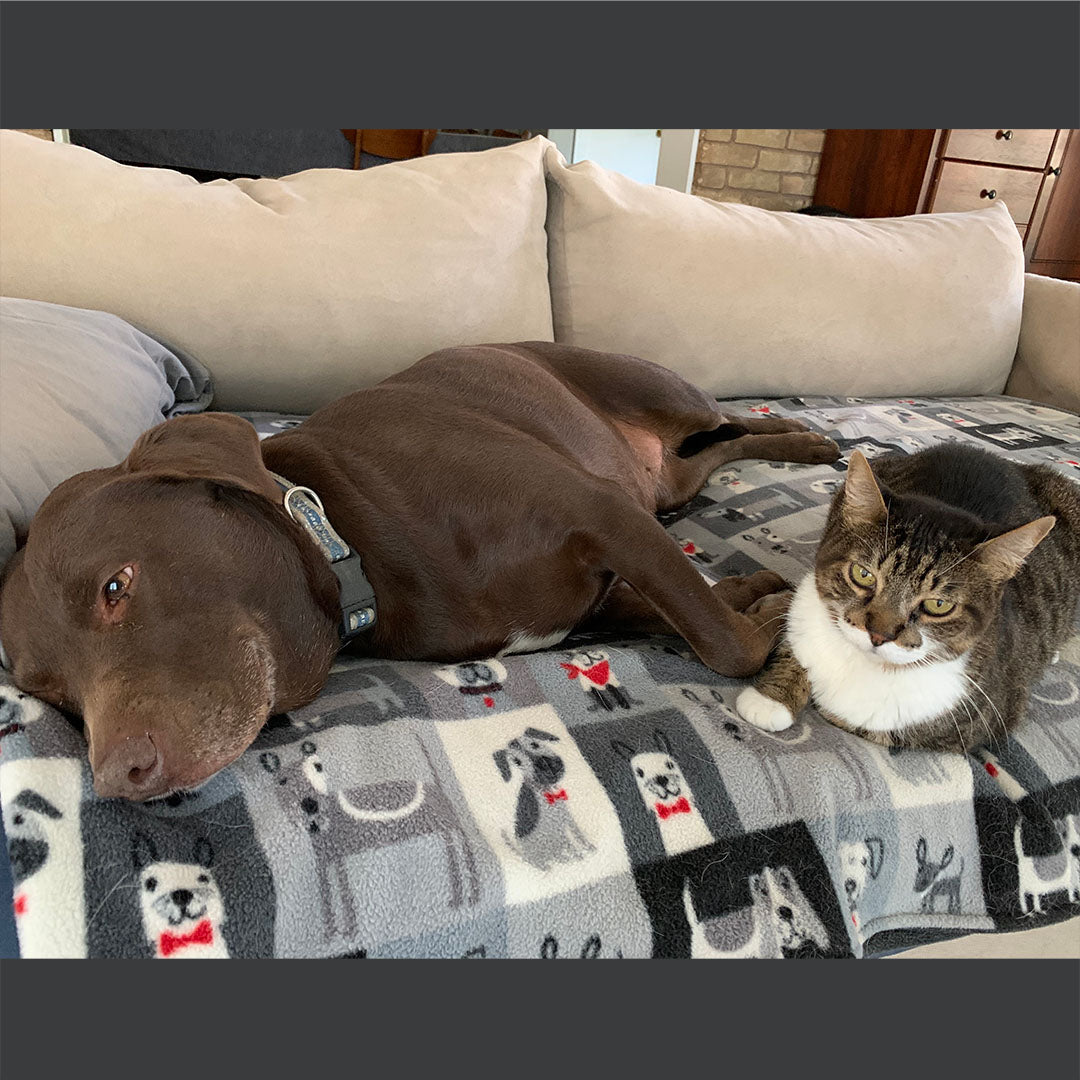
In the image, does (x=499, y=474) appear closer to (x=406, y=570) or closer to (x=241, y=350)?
(x=406, y=570)

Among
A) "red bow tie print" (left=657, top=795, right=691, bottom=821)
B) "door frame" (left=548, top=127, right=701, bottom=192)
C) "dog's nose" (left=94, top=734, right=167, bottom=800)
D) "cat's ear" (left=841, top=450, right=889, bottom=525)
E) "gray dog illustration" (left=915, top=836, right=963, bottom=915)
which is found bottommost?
"gray dog illustration" (left=915, top=836, right=963, bottom=915)

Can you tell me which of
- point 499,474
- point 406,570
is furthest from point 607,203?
point 406,570

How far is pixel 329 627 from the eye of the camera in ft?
3.71

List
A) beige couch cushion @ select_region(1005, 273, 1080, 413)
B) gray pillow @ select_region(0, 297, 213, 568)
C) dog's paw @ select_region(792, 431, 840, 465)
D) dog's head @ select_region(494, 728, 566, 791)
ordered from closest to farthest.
Answer: 1. dog's head @ select_region(494, 728, 566, 791)
2. gray pillow @ select_region(0, 297, 213, 568)
3. dog's paw @ select_region(792, 431, 840, 465)
4. beige couch cushion @ select_region(1005, 273, 1080, 413)

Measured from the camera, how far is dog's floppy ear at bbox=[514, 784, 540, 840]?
3.07 ft

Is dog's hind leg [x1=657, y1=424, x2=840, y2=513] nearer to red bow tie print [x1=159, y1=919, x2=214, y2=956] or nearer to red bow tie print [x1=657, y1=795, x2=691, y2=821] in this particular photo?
red bow tie print [x1=657, y1=795, x2=691, y2=821]

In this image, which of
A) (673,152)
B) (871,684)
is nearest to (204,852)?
(871,684)

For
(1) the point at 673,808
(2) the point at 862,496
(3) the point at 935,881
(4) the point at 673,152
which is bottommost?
(3) the point at 935,881

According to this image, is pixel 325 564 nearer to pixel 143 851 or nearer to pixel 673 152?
pixel 143 851

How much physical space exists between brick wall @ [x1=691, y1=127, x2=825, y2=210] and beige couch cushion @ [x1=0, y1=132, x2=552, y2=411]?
123 inches

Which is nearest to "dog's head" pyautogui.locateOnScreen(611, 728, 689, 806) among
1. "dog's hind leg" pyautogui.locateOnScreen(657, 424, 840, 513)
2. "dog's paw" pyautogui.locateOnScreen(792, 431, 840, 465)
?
"dog's hind leg" pyautogui.locateOnScreen(657, 424, 840, 513)

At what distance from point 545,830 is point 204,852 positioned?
35 cm

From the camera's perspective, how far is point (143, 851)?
822 mm

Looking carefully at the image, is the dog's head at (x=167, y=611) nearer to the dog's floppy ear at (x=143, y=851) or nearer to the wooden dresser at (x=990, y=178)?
the dog's floppy ear at (x=143, y=851)
